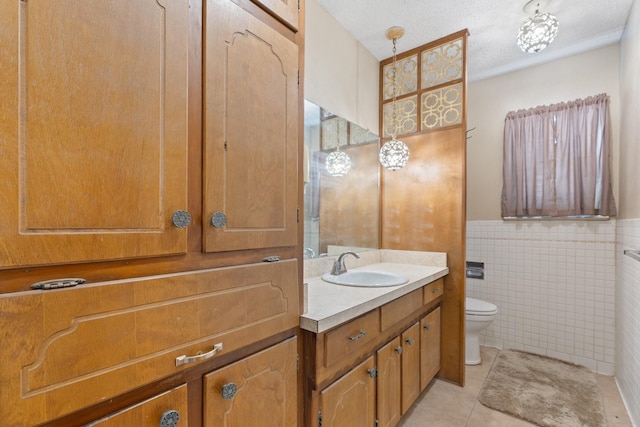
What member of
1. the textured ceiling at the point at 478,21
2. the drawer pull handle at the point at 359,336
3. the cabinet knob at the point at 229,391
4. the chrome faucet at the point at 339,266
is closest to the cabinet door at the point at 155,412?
the cabinet knob at the point at 229,391

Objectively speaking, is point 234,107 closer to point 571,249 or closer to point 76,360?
point 76,360

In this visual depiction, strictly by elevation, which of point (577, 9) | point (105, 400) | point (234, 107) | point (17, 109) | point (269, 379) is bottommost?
point (269, 379)

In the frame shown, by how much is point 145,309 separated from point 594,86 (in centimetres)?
342

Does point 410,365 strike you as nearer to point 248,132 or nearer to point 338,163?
point 338,163

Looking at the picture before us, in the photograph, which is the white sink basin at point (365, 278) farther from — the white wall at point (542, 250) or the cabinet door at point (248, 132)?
the white wall at point (542, 250)

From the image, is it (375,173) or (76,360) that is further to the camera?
(375,173)

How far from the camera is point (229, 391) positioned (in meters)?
0.84

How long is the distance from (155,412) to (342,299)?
80cm

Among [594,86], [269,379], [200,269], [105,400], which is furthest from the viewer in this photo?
[594,86]

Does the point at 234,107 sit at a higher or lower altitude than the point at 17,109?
higher

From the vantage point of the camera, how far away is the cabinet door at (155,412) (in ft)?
2.13

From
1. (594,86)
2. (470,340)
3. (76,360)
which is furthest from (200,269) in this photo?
(594,86)

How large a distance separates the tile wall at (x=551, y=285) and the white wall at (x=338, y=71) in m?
1.64

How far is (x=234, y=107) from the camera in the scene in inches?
33.7
